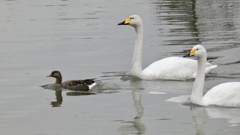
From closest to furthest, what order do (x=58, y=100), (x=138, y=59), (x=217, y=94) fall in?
(x=217, y=94), (x=58, y=100), (x=138, y=59)

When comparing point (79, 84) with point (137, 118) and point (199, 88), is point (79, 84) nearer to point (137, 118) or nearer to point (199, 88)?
point (199, 88)

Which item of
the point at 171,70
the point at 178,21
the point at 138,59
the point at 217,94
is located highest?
the point at 178,21

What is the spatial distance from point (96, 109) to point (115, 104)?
513 millimetres

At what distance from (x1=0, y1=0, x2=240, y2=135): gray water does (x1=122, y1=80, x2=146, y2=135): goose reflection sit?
15 millimetres

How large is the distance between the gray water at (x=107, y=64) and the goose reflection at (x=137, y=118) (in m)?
0.01

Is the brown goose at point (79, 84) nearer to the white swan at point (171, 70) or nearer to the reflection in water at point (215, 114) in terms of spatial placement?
the white swan at point (171, 70)

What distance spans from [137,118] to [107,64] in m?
5.58

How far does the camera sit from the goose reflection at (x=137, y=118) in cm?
1210

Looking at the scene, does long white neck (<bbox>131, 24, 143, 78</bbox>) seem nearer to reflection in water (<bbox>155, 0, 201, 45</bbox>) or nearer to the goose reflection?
the goose reflection

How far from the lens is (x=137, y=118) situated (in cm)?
1309

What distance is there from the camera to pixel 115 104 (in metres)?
14.3

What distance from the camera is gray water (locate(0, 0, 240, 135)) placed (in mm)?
12727

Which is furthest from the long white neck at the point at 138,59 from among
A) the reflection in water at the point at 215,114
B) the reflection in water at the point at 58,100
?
the reflection in water at the point at 215,114

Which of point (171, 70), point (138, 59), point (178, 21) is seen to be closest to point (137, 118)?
point (171, 70)
